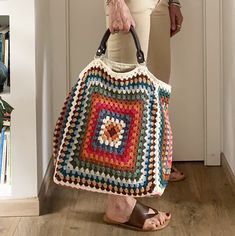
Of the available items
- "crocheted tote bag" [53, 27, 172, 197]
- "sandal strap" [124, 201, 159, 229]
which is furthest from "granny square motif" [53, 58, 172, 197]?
"sandal strap" [124, 201, 159, 229]

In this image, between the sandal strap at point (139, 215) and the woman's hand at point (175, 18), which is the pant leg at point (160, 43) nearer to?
the woman's hand at point (175, 18)

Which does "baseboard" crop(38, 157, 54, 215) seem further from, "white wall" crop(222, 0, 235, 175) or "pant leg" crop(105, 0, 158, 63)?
"white wall" crop(222, 0, 235, 175)

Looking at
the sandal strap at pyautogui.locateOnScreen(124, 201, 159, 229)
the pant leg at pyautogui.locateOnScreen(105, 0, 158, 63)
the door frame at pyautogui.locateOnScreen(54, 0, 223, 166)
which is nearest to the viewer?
the pant leg at pyautogui.locateOnScreen(105, 0, 158, 63)

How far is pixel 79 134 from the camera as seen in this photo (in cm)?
178

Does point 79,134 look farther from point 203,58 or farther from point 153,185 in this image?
point 203,58

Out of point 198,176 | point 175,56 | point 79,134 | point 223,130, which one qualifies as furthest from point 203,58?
point 79,134

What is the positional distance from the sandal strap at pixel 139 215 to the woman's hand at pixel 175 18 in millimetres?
895

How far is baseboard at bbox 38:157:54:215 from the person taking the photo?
7.04 feet

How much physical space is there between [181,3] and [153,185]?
128cm

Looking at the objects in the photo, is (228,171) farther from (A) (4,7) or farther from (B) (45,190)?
(A) (4,7)

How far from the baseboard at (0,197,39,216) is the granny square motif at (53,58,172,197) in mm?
369

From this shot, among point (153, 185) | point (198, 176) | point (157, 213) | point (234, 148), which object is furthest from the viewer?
point (198, 176)

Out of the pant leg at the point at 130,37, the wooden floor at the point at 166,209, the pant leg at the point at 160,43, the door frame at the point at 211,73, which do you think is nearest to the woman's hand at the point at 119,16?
the pant leg at the point at 130,37

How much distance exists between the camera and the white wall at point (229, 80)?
2447 millimetres
